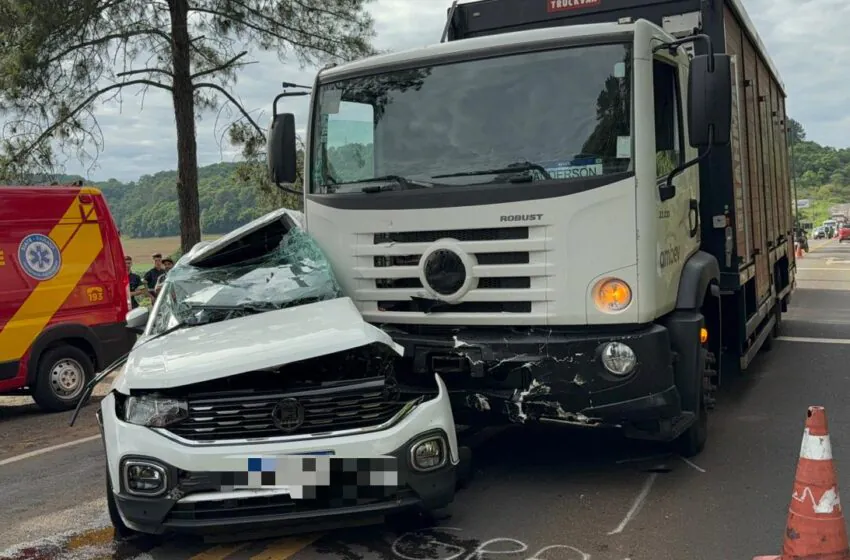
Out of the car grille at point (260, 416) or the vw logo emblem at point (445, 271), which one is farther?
the vw logo emblem at point (445, 271)

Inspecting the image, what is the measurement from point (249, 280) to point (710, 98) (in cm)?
279

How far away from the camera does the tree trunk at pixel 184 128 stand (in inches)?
496

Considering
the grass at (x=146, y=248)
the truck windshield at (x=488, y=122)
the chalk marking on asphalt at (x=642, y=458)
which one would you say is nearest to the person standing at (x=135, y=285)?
the grass at (x=146, y=248)

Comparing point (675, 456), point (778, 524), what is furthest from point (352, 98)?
point (778, 524)

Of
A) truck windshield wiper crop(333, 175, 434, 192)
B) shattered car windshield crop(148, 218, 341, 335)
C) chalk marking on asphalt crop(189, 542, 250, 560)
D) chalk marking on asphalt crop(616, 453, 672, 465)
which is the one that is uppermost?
truck windshield wiper crop(333, 175, 434, 192)

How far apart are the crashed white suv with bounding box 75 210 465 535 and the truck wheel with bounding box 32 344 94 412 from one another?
4.85 metres

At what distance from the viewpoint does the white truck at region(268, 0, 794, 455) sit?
14.8 feet

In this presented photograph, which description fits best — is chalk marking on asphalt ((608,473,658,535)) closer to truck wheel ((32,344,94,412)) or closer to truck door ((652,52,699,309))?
truck door ((652,52,699,309))

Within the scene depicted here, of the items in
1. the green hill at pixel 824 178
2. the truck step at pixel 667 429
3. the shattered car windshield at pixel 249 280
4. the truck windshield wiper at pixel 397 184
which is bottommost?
the truck step at pixel 667 429

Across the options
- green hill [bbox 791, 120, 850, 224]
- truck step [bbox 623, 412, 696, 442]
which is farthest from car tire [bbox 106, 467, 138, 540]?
green hill [bbox 791, 120, 850, 224]

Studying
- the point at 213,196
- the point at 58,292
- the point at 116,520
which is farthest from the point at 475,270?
the point at 213,196

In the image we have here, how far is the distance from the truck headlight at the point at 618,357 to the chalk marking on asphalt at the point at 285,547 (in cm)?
174

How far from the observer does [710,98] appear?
449 cm

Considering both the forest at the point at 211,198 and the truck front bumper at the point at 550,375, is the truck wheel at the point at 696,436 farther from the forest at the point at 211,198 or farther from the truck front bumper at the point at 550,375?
the forest at the point at 211,198
